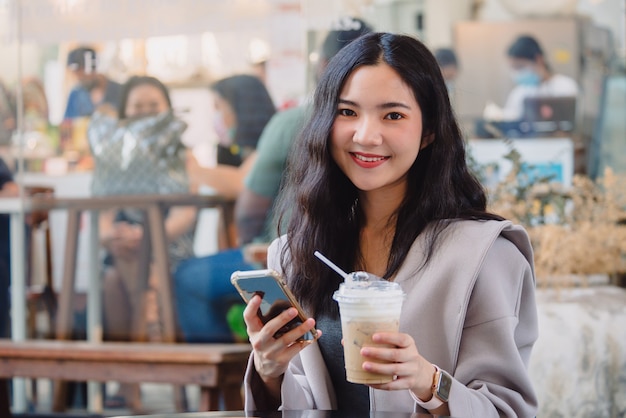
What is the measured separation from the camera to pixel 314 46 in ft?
16.1

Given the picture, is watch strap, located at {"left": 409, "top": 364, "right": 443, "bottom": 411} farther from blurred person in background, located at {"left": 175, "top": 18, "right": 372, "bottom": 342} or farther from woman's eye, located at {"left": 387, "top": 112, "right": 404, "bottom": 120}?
blurred person in background, located at {"left": 175, "top": 18, "right": 372, "bottom": 342}

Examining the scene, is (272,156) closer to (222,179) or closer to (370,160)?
(222,179)

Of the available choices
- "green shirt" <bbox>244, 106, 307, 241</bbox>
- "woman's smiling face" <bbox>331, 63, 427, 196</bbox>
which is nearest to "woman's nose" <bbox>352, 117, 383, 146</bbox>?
"woman's smiling face" <bbox>331, 63, 427, 196</bbox>

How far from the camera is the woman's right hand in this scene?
1777 millimetres

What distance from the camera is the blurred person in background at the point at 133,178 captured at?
4.86 m

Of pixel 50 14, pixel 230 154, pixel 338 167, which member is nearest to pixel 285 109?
pixel 230 154

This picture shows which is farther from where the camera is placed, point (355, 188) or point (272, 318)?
point (355, 188)

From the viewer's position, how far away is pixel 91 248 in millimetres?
5012

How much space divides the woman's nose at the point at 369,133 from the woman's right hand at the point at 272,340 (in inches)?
14.8

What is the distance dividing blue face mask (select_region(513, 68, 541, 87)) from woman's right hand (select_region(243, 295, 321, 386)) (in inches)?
211

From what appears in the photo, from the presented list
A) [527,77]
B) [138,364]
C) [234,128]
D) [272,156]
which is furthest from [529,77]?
[138,364]

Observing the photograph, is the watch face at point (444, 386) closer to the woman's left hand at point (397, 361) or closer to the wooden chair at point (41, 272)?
the woman's left hand at point (397, 361)

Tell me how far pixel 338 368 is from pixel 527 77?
5319 millimetres

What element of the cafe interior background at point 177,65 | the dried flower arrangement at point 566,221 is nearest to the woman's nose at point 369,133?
the dried flower arrangement at point 566,221
